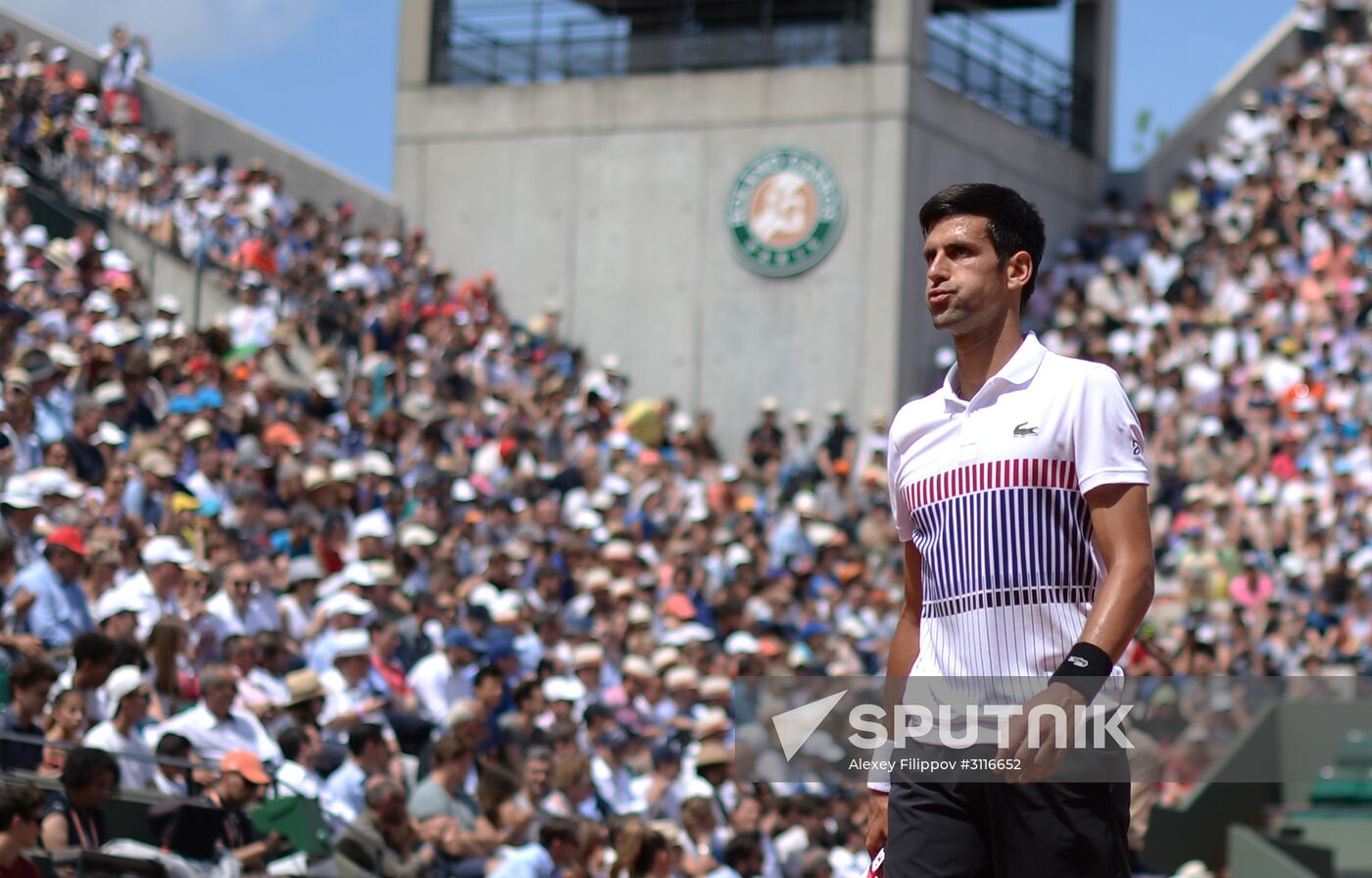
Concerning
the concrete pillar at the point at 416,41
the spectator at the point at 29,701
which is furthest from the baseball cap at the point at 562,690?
the concrete pillar at the point at 416,41

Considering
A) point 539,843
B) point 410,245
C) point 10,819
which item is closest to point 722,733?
point 539,843

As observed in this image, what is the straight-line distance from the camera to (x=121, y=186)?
66.4 feet

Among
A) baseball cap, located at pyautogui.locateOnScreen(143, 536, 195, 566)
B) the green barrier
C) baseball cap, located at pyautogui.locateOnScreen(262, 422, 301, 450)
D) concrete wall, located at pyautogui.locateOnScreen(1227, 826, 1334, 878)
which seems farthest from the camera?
baseball cap, located at pyautogui.locateOnScreen(262, 422, 301, 450)

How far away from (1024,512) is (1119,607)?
0.97ft

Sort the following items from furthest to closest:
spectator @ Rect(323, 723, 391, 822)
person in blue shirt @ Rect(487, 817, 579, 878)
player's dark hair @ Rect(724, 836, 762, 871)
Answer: player's dark hair @ Rect(724, 836, 762, 871)
spectator @ Rect(323, 723, 391, 822)
person in blue shirt @ Rect(487, 817, 579, 878)

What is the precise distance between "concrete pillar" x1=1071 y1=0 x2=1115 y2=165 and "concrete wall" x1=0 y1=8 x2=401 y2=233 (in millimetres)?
8447

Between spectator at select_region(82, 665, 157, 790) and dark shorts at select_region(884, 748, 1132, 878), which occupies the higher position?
dark shorts at select_region(884, 748, 1132, 878)

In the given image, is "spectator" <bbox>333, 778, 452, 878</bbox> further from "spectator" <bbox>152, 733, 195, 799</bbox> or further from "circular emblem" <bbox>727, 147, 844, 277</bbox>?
"circular emblem" <bbox>727, 147, 844, 277</bbox>

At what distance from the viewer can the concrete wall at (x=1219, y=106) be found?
26.5 m

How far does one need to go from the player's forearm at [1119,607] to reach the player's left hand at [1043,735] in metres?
0.12

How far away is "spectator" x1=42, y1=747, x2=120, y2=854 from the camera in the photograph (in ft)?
26.5

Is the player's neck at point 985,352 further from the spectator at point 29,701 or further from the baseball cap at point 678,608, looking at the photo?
the baseball cap at point 678,608

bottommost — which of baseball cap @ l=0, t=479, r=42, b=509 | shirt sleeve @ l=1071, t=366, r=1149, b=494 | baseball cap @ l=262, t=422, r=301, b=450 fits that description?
baseball cap @ l=262, t=422, r=301, b=450

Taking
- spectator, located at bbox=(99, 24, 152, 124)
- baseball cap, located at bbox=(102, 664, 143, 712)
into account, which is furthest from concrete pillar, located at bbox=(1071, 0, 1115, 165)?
baseball cap, located at bbox=(102, 664, 143, 712)
